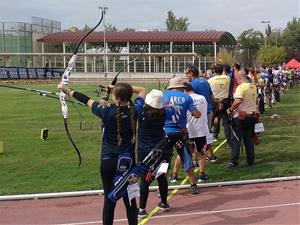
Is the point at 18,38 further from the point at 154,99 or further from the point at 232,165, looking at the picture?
the point at 154,99

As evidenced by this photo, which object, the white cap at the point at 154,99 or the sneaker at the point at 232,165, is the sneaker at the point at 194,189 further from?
the white cap at the point at 154,99

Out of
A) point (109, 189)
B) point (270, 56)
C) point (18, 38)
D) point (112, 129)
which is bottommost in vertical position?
point (109, 189)

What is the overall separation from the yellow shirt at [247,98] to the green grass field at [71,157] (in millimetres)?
1127

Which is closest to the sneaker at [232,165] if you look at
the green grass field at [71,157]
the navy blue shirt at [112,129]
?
the green grass field at [71,157]

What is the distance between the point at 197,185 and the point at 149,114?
2.49 meters

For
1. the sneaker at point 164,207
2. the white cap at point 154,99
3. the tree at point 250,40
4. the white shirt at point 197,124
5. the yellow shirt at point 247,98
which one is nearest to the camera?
the white cap at point 154,99

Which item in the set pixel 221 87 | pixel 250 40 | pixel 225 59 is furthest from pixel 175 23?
pixel 221 87

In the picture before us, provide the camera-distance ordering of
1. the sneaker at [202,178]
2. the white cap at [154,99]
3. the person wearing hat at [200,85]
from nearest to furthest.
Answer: the white cap at [154,99]
the sneaker at [202,178]
the person wearing hat at [200,85]

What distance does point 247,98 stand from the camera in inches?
405

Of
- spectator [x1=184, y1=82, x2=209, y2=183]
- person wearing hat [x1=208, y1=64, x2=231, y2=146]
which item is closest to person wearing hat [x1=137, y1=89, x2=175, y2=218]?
spectator [x1=184, y1=82, x2=209, y2=183]

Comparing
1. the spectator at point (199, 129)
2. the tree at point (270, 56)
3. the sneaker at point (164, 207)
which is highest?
the tree at point (270, 56)

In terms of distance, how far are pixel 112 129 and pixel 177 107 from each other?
7.52 ft

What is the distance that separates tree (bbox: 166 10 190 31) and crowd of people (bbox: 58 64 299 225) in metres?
111

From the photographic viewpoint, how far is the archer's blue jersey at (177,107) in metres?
7.96
